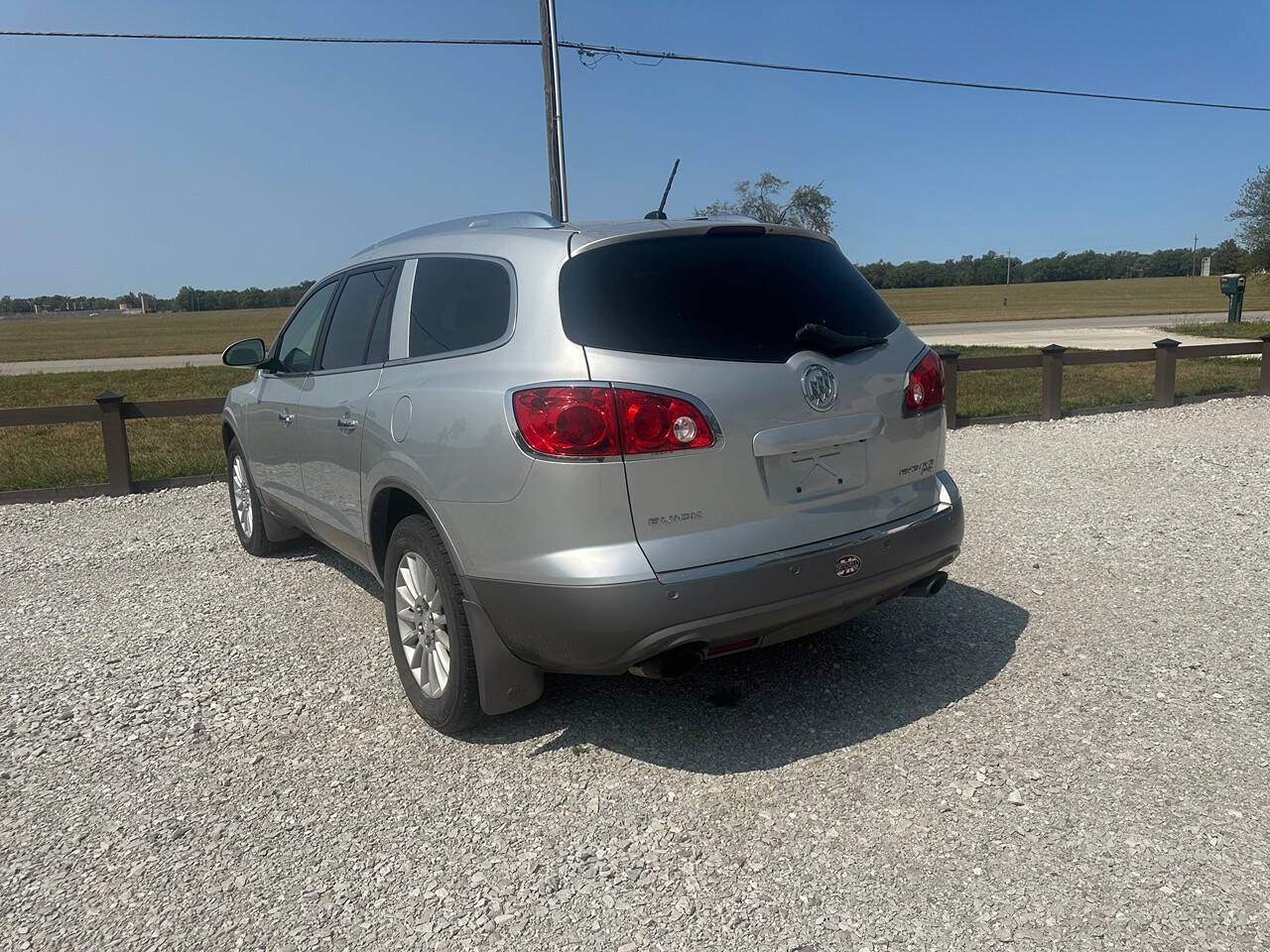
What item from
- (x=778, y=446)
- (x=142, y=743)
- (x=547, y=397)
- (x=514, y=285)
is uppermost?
(x=514, y=285)

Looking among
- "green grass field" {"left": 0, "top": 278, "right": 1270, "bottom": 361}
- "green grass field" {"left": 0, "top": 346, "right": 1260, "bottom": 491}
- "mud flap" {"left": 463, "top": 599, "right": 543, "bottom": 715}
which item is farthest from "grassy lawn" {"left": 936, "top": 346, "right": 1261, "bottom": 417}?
"green grass field" {"left": 0, "top": 278, "right": 1270, "bottom": 361}

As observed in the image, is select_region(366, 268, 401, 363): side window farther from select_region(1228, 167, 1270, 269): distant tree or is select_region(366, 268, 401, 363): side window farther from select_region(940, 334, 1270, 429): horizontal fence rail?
select_region(1228, 167, 1270, 269): distant tree

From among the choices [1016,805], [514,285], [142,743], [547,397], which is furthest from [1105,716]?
[142,743]

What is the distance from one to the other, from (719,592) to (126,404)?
754 centimetres

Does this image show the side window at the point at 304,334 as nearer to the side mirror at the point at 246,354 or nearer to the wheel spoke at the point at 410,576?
the side mirror at the point at 246,354

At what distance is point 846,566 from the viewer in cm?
334

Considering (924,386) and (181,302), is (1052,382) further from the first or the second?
(181,302)

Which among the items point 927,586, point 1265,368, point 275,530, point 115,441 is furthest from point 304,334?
point 1265,368

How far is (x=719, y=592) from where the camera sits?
306 cm

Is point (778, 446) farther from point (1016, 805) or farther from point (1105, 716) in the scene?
point (1105, 716)

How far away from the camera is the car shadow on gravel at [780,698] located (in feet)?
11.8

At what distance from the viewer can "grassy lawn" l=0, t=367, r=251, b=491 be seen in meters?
9.59

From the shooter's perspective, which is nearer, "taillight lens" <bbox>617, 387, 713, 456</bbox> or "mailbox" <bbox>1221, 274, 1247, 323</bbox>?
"taillight lens" <bbox>617, 387, 713, 456</bbox>

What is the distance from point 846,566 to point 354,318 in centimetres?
254
